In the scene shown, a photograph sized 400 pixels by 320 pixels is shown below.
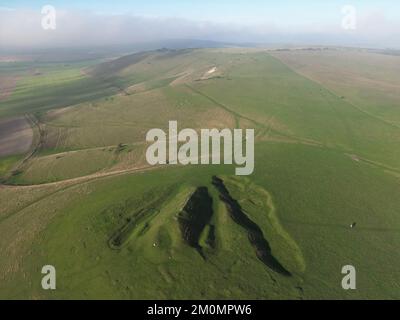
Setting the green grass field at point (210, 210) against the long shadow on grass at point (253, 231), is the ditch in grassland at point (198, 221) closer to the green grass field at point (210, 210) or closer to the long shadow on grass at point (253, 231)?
the green grass field at point (210, 210)

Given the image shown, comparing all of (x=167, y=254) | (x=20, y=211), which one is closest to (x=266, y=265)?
(x=167, y=254)

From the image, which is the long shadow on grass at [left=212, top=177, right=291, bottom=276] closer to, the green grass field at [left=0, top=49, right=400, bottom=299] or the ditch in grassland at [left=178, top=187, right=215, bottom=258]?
the green grass field at [left=0, top=49, right=400, bottom=299]

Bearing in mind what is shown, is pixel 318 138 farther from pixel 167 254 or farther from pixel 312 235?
pixel 167 254

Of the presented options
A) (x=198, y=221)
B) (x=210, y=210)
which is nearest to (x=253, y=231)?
(x=210, y=210)

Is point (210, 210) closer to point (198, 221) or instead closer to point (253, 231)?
point (198, 221)

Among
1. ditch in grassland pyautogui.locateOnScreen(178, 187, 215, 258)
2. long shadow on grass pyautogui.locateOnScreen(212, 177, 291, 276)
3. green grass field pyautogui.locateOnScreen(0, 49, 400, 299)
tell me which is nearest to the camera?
green grass field pyautogui.locateOnScreen(0, 49, 400, 299)

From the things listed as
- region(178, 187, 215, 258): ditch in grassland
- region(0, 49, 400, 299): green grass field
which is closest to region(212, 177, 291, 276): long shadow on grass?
region(0, 49, 400, 299): green grass field
